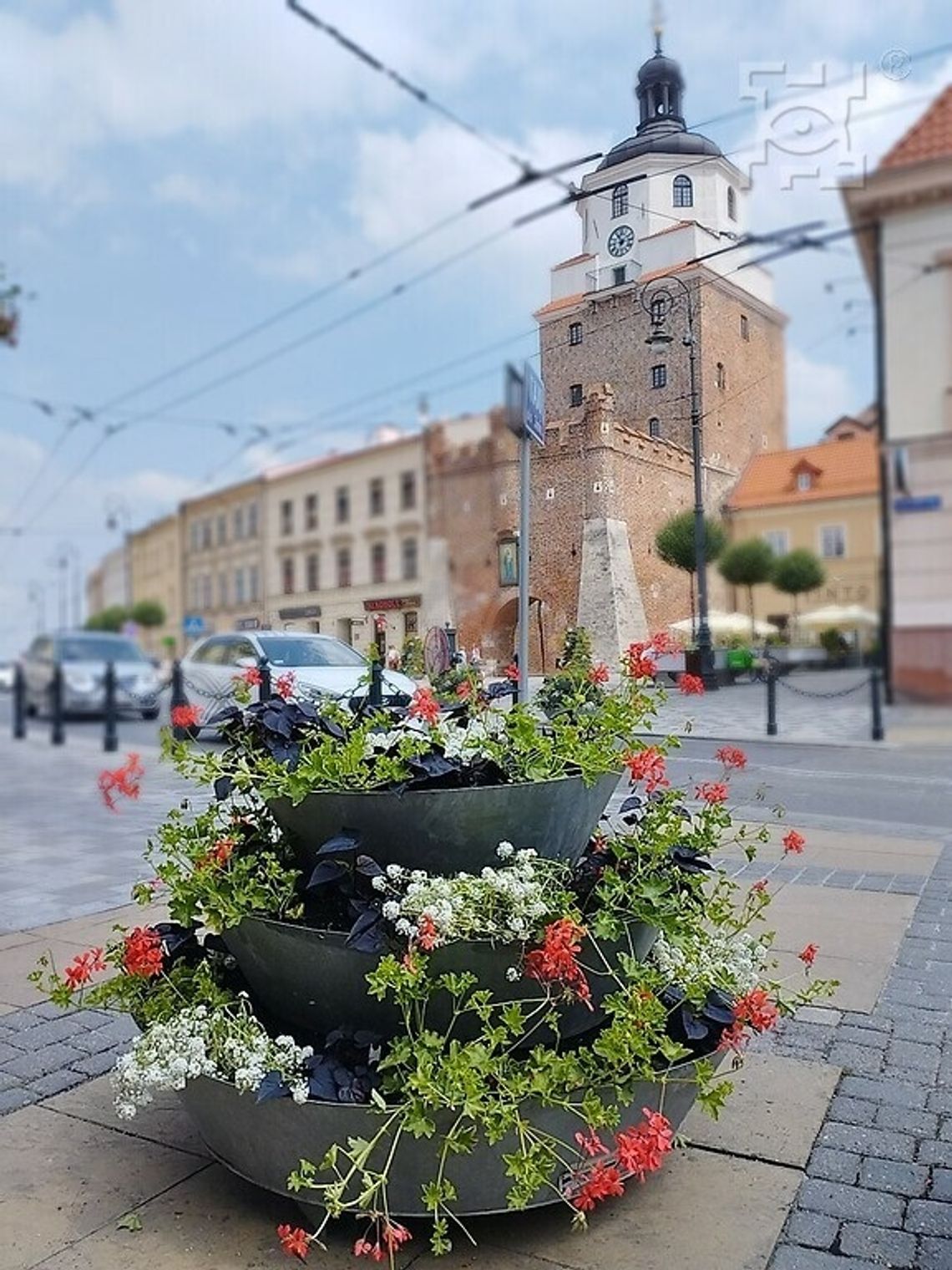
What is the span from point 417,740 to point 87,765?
9872 mm

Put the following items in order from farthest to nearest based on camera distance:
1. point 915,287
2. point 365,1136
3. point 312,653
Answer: point 915,287, point 312,653, point 365,1136

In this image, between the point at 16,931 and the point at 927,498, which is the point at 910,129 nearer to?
the point at 927,498

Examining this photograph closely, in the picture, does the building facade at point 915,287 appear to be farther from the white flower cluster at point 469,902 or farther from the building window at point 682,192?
the white flower cluster at point 469,902

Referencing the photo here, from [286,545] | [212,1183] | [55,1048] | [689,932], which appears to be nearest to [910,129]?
[286,545]

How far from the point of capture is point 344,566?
2348 millimetres

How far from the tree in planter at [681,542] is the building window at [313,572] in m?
0.79

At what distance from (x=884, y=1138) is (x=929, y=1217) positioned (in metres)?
0.33

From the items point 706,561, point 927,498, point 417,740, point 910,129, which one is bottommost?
point 417,740

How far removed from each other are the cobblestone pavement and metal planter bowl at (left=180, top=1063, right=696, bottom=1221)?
0.39m

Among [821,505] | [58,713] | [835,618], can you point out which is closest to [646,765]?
[821,505]

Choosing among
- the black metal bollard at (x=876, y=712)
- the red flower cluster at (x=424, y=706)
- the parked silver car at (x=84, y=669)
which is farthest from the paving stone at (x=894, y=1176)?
the parked silver car at (x=84, y=669)

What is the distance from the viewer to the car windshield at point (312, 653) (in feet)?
7.64

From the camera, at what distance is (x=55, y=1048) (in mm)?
2920

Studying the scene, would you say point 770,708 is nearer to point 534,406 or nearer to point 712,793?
point 712,793
